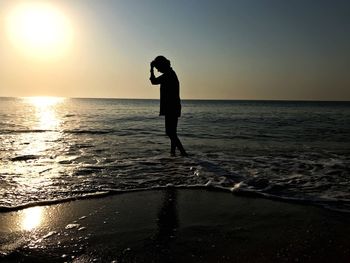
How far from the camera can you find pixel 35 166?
692 centimetres

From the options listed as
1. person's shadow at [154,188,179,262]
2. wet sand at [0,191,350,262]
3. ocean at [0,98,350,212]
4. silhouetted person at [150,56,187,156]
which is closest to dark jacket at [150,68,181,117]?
silhouetted person at [150,56,187,156]

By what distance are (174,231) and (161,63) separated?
552cm

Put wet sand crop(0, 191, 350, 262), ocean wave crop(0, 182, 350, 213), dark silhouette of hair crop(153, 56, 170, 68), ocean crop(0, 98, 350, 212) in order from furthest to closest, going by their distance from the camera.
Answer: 1. dark silhouette of hair crop(153, 56, 170, 68)
2. ocean crop(0, 98, 350, 212)
3. ocean wave crop(0, 182, 350, 213)
4. wet sand crop(0, 191, 350, 262)

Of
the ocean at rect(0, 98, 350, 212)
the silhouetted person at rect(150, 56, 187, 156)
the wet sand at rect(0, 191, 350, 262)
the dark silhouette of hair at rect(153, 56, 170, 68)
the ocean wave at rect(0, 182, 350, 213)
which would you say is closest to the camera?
the wet sand at rect(0, 191, 350, 262)

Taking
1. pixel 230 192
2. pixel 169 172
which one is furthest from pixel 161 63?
pixel 230 192

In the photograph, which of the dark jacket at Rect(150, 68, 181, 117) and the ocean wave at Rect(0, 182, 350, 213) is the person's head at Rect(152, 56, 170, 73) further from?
the ocean wave at Rect(0, 182, 350, 213)

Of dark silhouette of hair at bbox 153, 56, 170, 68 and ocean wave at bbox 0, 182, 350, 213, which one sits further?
dark silhouette of hair at bbox 153, 56, 170, 68

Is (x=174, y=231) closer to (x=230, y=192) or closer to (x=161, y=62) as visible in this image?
(x=230, y=192)

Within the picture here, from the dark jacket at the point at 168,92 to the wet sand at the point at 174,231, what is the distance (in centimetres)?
400

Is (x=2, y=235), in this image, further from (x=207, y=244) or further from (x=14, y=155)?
(x=14, y=155)

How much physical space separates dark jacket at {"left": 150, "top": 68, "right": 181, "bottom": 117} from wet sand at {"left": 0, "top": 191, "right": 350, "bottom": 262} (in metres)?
4.00

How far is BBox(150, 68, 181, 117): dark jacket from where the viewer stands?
27.5 ft

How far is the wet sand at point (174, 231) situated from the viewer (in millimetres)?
2869

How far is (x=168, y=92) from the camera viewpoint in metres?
8.45
